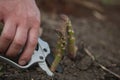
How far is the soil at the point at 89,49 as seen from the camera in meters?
2.01

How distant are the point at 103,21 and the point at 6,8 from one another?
2637 millimetres

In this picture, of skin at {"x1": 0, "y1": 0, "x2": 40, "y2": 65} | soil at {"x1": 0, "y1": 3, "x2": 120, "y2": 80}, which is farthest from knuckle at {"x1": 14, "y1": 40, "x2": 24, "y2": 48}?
soil at {"x1": 0, "y1": 3, "x2": 120, "y2": 80}

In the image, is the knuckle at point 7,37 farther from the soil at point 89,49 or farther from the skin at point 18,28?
the soil at point 89,49

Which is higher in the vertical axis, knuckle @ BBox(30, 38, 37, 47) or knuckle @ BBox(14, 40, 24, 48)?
knuckle @ BBox(14, 40, 24, 48)

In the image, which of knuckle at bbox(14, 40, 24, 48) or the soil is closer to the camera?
knuckle at bbox(14, 40, 24, 48)

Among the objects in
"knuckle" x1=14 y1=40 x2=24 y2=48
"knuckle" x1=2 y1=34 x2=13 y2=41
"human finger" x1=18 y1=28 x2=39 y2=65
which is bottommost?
"human finger" x1=18 y1=28 x2=39 y2=65

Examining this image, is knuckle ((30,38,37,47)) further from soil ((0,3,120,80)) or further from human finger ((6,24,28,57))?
soil ((0,3,120,80))

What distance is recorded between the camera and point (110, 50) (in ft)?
10.7

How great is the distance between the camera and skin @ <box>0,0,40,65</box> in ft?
5.91

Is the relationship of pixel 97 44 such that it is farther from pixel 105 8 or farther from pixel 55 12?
pixel 105 8

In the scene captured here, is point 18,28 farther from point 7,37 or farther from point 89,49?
point 89,49

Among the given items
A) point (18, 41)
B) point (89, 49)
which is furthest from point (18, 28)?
point (89, 49)

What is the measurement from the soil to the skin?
0.16 m

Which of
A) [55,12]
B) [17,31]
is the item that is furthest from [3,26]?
[55,12]
